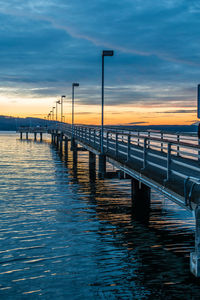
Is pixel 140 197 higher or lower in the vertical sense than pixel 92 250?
higher

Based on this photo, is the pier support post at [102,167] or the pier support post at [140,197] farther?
the pier support post at [102,167]

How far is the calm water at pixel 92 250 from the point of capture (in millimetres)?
9070

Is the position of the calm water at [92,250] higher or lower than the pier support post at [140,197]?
Result: lower

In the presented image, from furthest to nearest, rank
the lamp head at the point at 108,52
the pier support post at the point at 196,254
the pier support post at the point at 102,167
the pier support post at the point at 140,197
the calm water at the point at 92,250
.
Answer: the lamp head at the point at 108,52 → the pier support post at the point at 102,167 → the pier support post at the point at 140,197 → the calm water at the point at 92,250 → the pier support post at the point at 196,254

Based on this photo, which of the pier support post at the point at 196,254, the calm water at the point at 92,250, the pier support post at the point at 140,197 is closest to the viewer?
the pier support post at the point at 196,254

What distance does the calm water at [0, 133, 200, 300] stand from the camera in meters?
9.07

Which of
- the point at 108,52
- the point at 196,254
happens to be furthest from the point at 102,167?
the point at 196,254

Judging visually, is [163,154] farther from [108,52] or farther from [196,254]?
[196,254]

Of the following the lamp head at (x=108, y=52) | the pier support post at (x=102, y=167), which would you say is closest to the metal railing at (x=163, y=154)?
the pier support post at (x=102, y=167)

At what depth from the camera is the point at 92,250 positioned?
38.7 feet

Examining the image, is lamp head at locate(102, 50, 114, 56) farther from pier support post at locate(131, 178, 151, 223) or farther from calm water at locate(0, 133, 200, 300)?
calm water at locate(0, 133, 200, 300)

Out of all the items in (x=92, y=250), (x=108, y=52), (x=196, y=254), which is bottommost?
(x=92, y=250)

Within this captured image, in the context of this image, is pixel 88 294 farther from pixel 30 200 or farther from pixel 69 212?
pixel 30 200

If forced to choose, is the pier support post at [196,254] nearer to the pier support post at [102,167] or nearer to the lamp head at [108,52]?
the pier support post at [102,167]
